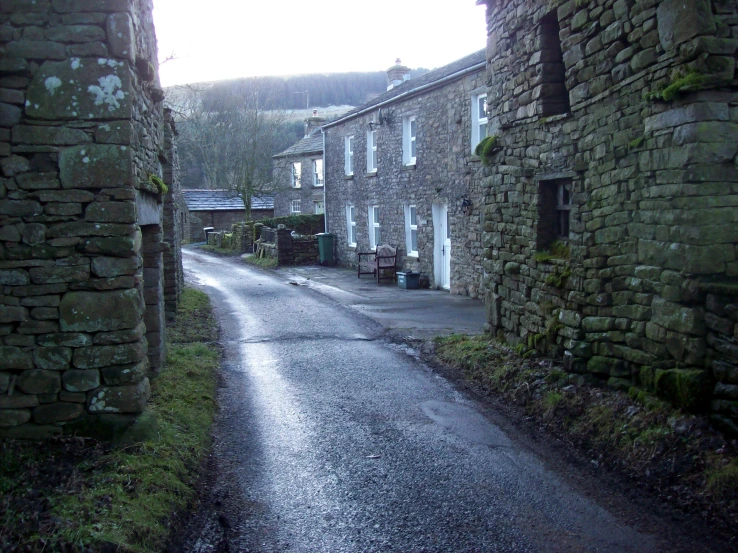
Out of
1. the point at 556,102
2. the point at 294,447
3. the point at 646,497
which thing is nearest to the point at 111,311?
the point at 294,447

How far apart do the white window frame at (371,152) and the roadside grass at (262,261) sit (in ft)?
19.3

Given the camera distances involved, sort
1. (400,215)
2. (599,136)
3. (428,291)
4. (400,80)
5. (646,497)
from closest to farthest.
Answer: (646,497)
(599,136)
(428,291)
(400,215)
(400,80)

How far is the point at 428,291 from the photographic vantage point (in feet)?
63.7

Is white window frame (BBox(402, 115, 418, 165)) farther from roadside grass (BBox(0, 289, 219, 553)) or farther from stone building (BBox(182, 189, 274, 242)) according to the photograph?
stone building (BBox(182, 189, 274, 242))

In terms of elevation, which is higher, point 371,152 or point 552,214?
point 371,152

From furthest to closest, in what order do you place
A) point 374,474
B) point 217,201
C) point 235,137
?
point 217,201
point 235,137
point 374,474

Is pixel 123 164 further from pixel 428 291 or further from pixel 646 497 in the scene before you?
pixel 428 291

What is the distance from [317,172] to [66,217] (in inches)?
1263

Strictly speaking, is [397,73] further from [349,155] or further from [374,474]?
[374,474]

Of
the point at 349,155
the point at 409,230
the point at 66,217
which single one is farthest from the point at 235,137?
the point at 66,217

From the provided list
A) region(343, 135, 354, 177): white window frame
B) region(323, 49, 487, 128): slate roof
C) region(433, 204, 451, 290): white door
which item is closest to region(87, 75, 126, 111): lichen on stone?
region(323, 49, 487, 128): slate roof

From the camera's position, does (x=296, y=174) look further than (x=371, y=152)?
Yes

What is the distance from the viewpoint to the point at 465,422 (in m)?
7.48

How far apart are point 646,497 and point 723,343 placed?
1529 mm
